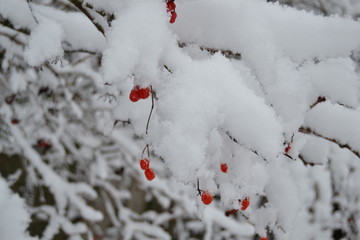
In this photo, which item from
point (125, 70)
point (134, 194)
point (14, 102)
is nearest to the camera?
point (125, 70)

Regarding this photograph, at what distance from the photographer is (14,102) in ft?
9.84

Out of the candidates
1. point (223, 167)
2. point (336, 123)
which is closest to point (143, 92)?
point (223, 167)

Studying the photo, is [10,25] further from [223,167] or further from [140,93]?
[223,167]

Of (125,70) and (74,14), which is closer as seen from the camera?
(125,70)

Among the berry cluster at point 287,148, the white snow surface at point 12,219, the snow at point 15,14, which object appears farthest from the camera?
the white snow surface at point 12,219

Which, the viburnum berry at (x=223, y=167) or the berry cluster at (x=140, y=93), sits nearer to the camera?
the berry cluster at (x=140, y=93)

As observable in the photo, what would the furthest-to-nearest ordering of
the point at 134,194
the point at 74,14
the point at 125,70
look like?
the point at 134,194 < the point at 74,14 < the point at 125,70

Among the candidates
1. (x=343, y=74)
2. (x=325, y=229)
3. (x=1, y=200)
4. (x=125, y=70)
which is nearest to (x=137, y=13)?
(x=125, y=70)

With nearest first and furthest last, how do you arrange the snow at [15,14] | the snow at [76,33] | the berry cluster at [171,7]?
the berry cluster at [171,7]
the snow at [15,14]
the snow at [76,33]

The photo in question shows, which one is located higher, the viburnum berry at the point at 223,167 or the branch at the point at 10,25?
the viburnum berry at the point at 223,167

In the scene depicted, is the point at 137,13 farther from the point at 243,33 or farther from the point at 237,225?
the point at 237,225

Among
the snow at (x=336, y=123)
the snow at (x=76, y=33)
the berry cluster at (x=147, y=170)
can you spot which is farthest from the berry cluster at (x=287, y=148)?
the snow at (x=76, y=33)

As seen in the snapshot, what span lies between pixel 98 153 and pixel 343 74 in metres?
3.28

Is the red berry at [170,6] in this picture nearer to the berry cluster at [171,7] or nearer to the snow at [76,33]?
the berry cluster at [171,7]
